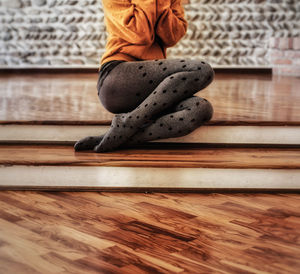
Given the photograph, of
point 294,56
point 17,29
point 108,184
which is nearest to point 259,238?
point 108,184

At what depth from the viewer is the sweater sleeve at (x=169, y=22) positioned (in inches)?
76.7

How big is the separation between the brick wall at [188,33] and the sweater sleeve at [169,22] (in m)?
3.45

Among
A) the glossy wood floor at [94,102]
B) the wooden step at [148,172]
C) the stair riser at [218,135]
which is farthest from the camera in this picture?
the glossy wood floor at [94,102]

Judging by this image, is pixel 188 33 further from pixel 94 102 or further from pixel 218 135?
pixel 218 135

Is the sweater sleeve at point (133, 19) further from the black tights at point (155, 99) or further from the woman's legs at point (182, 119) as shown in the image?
the woman's legs at point (182, 119)

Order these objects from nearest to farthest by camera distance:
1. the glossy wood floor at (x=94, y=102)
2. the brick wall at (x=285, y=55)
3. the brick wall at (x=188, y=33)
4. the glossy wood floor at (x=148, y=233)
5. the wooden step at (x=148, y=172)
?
the glossy wood floor at (x=148, y=233) → the wooden step at (x=148, y=172) → the glossy wood floor at (x=94, y=102) → the brick wall at (x=285, y=55) → the brick wall at (x=188, y=33)

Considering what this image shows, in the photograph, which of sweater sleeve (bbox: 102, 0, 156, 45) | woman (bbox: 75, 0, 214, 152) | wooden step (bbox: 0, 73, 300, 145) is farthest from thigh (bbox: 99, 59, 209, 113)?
wooden step (bbox: 0, 73, 300, 145)

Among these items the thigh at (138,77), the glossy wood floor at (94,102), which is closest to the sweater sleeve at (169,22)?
the thigh at (138,77)

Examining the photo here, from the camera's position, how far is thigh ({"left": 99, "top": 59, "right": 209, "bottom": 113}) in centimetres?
196

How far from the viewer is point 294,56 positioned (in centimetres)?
523

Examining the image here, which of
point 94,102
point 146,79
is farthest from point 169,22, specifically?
point 94,102

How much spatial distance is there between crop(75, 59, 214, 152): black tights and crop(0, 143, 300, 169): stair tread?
0.08 meters

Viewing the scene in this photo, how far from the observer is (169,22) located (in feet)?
6.43

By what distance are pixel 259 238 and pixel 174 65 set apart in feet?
2.83
